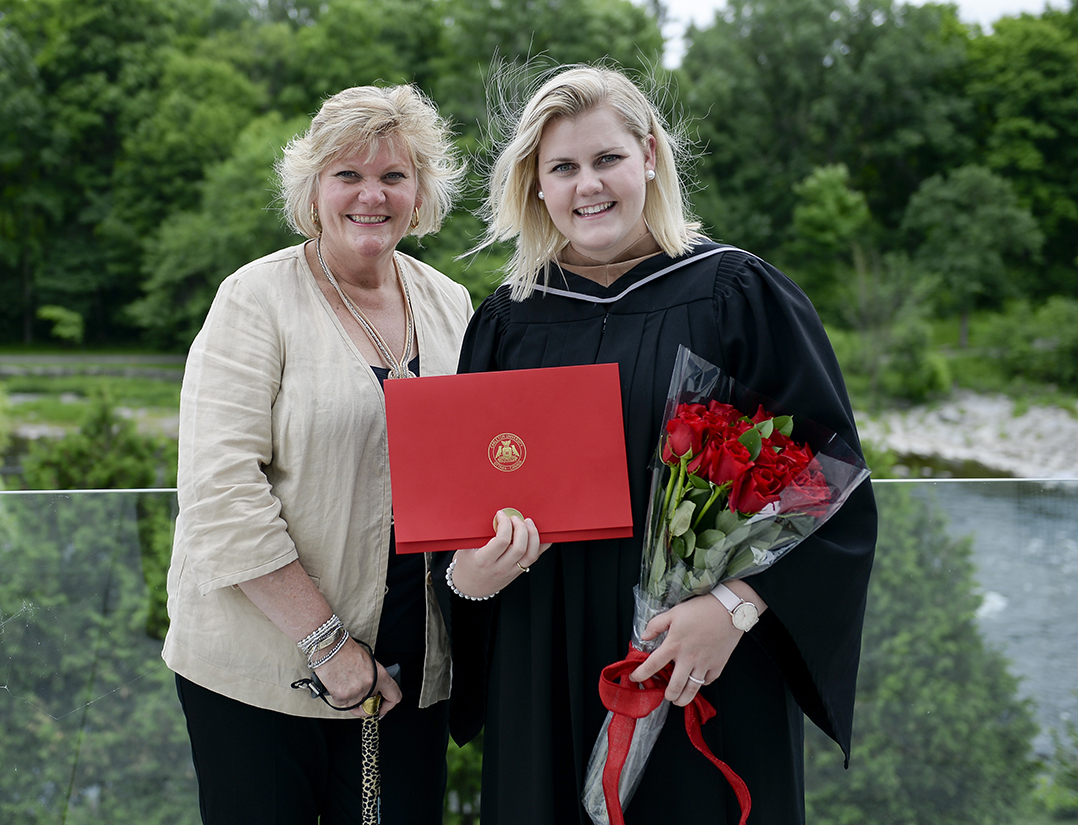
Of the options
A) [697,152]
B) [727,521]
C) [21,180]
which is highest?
[697,152]

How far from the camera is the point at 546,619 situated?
64.9 inches

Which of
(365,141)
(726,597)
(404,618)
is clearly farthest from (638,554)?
(365,141)

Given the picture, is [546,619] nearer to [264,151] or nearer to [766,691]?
[766,691]

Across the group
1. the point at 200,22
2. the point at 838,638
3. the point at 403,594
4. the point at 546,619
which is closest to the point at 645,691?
the point at 546,619

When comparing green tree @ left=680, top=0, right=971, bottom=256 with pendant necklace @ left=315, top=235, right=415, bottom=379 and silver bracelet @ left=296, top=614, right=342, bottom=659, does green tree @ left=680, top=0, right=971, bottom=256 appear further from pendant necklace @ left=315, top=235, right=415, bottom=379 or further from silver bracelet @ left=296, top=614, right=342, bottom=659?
silver bracelet @ left=296, top=614, right=342, bottom=659

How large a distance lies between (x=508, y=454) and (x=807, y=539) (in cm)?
54

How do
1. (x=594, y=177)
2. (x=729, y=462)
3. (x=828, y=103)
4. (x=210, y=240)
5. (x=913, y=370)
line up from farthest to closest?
1. (x=828, y=103)
2. (x=210, y=240)
3. (x=913, y=370)
4. (x=594, y=177)
5. (x=729, y=462)

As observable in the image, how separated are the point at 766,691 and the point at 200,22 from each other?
35.8 metres

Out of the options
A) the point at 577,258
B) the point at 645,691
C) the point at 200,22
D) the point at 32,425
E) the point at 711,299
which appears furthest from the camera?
the point at 200,22

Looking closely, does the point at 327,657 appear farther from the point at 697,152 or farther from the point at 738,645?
the point at 697,152

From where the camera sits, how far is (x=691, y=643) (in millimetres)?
1454

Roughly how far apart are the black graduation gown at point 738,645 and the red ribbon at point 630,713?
0.25 feet

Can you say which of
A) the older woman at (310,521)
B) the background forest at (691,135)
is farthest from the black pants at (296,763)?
the background forest at (691,135)

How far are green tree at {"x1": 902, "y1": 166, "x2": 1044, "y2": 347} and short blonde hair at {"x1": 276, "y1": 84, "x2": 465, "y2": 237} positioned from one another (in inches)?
1004
